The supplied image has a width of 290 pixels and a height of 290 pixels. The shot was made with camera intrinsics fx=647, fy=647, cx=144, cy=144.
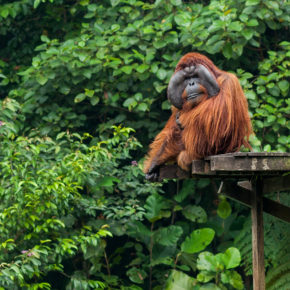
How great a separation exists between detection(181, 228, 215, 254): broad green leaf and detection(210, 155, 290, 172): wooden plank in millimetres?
2727

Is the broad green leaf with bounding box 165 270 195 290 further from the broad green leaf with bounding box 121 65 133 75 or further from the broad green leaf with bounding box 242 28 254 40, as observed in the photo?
the broad green leaf with bounding box 242 28 254 40

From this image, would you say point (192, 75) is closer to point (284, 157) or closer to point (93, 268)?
point (284, 157)

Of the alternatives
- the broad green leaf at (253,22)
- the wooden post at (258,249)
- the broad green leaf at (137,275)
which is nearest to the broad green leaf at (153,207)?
the broad green leaf at (137,275)

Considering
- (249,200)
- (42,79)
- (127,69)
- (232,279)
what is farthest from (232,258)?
(42,79)

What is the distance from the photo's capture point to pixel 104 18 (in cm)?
687

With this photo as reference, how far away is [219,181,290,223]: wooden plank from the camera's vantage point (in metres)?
4.22

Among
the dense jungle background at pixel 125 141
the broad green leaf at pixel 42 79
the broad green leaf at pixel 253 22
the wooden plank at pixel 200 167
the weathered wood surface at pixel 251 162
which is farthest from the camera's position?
the broad green leaf at pixel 42 79

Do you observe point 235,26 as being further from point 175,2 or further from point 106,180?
point 106,180

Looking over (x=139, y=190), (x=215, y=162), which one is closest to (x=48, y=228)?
(x=139, y=190)

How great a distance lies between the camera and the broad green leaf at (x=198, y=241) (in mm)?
6016

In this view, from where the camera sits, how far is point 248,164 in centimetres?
334

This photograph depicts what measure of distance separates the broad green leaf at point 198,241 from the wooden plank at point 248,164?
2727 millimetres

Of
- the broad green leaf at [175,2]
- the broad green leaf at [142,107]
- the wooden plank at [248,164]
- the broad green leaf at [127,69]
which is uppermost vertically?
the wooden plank at [248,164]

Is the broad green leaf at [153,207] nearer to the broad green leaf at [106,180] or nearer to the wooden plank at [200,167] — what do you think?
the broad green leaf at [106,180]
